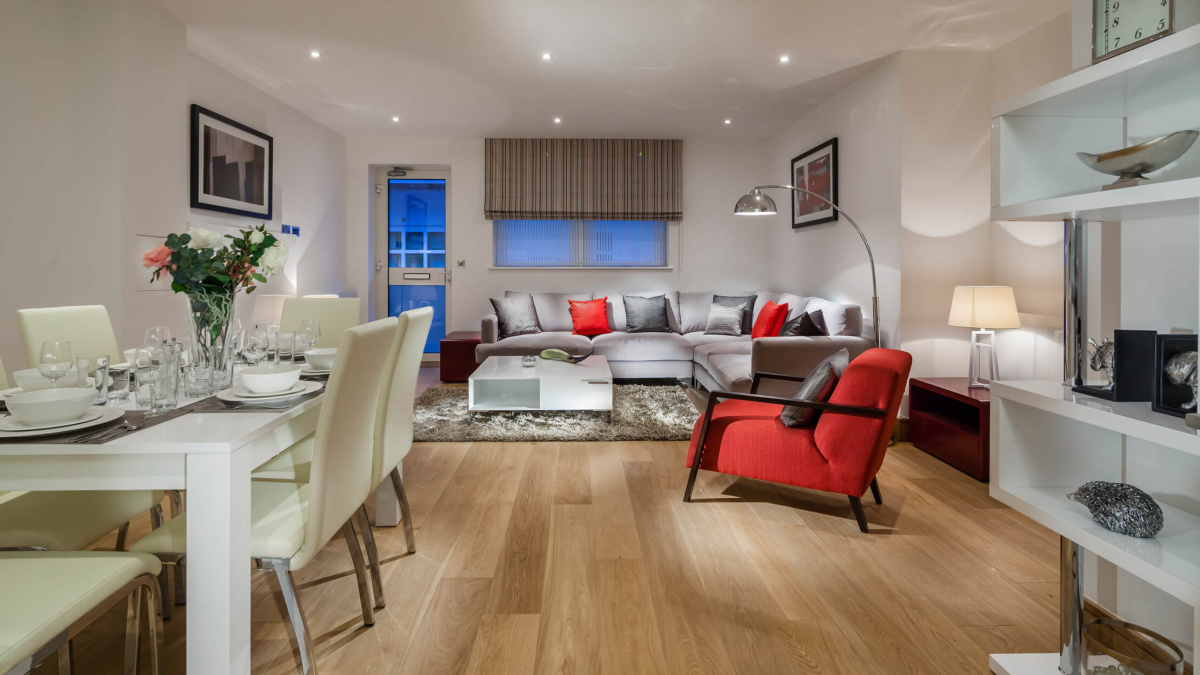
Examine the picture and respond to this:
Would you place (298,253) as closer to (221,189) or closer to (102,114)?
(221,189)

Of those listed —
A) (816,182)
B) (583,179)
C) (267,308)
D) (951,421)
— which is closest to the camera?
(951,421)

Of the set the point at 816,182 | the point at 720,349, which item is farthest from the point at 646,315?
the point at 816,182

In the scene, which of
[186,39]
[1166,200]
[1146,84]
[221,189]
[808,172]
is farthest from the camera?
[808,172]

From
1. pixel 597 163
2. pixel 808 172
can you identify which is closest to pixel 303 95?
pixel 597 163

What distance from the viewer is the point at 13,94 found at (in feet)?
10.5

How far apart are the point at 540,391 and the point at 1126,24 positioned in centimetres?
350

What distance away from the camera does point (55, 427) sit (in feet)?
4.47

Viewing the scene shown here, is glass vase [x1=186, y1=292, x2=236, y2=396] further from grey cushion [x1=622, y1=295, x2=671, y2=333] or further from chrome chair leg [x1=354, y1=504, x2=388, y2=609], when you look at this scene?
grey cushion [x1=622, y1=295, x2=671, y2=333]

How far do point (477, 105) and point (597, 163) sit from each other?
1715 millimetres

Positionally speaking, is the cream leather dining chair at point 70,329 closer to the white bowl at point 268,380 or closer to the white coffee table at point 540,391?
the white bowl at point 268,380

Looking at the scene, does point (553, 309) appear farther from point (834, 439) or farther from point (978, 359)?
point (834, 439)

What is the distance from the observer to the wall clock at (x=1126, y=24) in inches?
54.7

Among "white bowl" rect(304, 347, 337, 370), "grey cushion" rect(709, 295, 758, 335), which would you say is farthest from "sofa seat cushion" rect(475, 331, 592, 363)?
"white bowl" rect(304, 347, 337, 370)

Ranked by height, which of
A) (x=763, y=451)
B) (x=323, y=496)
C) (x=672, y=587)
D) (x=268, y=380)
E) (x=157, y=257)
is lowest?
(x=672, y=587)
